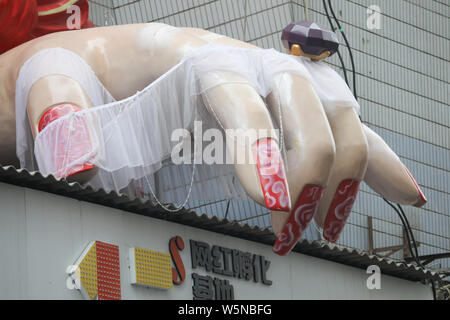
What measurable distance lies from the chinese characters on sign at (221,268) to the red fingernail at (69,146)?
73.9 inches

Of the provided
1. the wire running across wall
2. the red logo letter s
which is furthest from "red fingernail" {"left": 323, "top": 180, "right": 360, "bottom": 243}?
the wire running across wall

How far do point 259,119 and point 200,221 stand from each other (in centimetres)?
186

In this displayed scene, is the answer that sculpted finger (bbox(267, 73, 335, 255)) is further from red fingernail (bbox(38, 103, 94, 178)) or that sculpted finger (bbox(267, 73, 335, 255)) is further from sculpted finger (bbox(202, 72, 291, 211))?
red fingernail (bbox(38, 103, 94, 178))

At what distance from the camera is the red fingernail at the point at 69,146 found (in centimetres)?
1475

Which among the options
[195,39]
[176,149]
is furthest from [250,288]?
[195,39]

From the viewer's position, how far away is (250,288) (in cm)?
1642

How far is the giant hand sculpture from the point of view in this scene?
1470 centimetres

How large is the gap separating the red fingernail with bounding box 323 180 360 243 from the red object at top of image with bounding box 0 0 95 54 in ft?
15.7

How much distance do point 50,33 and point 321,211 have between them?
463cm

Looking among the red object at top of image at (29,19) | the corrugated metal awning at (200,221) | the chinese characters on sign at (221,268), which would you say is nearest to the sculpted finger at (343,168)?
the corrugated metal awning at (200,221)

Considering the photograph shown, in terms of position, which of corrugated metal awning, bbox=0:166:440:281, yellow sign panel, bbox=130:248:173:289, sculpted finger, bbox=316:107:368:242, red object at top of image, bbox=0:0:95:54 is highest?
red object at top of image, bbox=0:0:95:54

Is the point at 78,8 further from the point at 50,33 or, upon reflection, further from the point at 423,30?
the point at 423,30

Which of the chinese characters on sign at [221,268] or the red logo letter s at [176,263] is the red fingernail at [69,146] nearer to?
the red logo letter s at [176,263]

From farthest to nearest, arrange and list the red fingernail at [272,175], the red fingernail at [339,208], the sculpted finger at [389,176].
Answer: the sculpted finger at [389,176]
the red fingernail at [339,208]
the red fingernail at [272,175]
